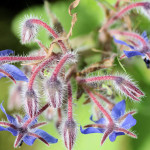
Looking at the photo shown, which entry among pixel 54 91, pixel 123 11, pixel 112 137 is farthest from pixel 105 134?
pixel 123 11

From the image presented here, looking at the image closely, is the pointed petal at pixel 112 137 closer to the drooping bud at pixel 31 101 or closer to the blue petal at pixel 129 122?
the blue petal at pixel 129 122

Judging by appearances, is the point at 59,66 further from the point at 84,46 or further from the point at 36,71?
the point at 84,46

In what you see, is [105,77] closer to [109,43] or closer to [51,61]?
[51,61]

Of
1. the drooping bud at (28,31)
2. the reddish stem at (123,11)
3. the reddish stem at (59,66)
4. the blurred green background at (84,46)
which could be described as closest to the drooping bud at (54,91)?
the reddish stem at (59,66)

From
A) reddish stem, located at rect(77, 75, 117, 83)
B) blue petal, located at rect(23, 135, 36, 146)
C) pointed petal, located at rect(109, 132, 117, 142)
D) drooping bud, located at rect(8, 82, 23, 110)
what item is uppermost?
drooping bud, located at rect(8, 82, 23, 110)

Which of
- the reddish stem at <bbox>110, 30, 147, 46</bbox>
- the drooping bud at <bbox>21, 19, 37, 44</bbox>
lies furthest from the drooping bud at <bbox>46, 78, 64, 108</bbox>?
the reddish stem at <bbox>110, 30, 147, 46</bbox>

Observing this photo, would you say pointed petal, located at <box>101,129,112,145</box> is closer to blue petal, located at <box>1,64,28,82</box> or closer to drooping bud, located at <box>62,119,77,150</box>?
drooping bud, located at <box>62,119,77,150</box>
